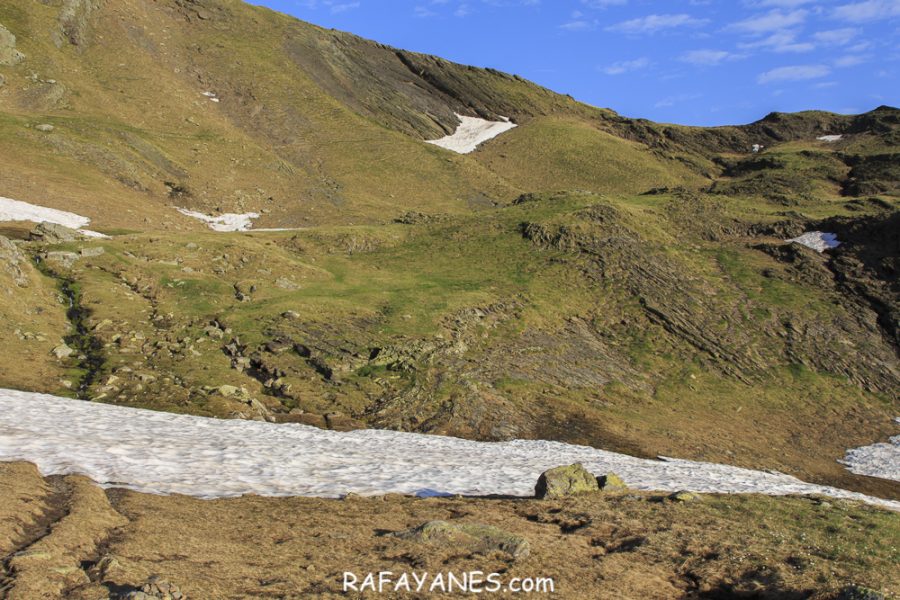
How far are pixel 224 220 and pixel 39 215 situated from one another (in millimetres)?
19956

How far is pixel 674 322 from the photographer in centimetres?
4438

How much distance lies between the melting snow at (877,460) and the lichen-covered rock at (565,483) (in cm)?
2208

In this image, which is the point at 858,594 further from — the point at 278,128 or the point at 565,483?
the point at 278,128

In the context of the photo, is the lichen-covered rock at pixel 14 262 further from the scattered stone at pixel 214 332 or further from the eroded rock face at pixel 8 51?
the eroded rock face at pixel 8 51

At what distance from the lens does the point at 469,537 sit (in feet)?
37.9

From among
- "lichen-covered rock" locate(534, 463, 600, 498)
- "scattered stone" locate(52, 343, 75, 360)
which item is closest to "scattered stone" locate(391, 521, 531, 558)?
"lichen-covered rock" locate(534, 463, 600, 498)

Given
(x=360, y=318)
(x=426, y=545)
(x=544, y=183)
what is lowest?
(x=426, y=545)

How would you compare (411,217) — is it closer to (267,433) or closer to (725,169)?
(267,433)

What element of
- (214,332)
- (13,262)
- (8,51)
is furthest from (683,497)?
(8,51)

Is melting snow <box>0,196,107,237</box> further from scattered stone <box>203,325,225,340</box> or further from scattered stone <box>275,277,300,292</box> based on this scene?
scattered stone <box>203,325,225,340</box>

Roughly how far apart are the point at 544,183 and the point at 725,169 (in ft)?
140

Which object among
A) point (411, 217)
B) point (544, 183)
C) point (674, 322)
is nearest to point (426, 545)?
point (674, 322)

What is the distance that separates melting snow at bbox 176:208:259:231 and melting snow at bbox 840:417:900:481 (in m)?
55.8

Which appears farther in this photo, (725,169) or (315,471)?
(725,169)
